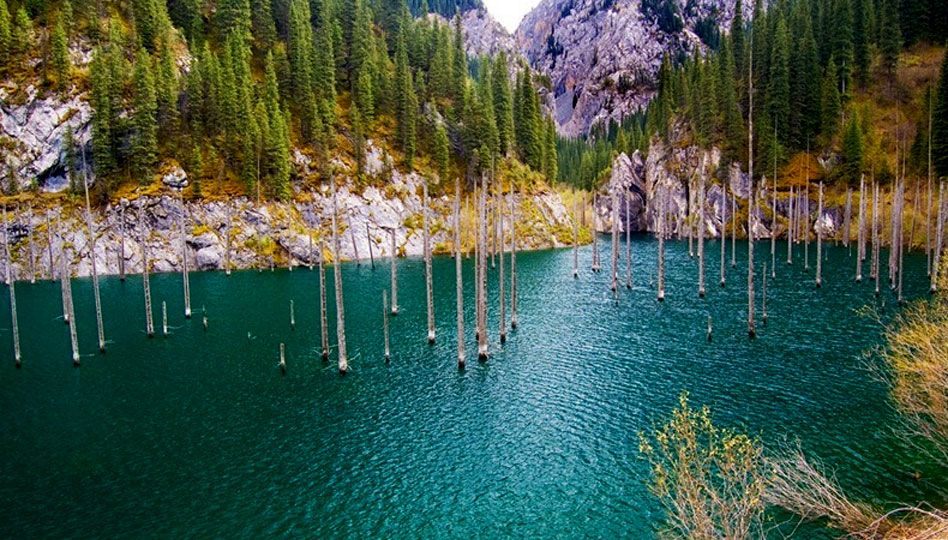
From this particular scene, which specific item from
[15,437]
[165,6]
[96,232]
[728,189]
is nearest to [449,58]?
[165,6]

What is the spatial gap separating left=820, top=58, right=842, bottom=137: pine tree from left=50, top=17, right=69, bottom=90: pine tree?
154463mm

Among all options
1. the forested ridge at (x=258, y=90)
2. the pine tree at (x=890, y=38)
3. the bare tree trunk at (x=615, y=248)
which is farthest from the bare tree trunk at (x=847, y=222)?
the forested ridge at (x=258, y=90)

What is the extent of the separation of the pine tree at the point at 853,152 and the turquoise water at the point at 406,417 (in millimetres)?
52789

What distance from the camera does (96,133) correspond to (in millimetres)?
94062

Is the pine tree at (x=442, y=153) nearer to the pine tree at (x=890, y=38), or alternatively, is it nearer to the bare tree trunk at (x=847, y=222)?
the bare tree trunk at (x=847, y=222)

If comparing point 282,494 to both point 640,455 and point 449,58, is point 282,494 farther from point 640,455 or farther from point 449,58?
point 449,58

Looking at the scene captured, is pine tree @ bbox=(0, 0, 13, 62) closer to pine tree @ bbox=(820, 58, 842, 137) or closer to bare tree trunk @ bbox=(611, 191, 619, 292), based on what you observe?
bare tree trunk @ bbox=(611, 191, 619, 292)

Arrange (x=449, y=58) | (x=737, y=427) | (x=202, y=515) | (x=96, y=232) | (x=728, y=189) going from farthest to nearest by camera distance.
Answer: (x=449, y=58) → (x=728, y=189) → (x=96, y=232) → (x=737, y=427) → (x=202, y=515)

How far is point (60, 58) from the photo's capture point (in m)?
97.1

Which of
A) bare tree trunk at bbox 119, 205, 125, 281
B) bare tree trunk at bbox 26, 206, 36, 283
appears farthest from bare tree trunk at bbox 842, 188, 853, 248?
bare tree trunk at bbox 26, 206, 36, 283

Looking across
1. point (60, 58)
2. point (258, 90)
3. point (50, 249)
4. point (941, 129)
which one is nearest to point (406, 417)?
point (50, 249)

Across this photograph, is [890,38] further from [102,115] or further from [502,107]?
[102,115]

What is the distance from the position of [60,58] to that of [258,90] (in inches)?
1352

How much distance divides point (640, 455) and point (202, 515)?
20.9 meters
